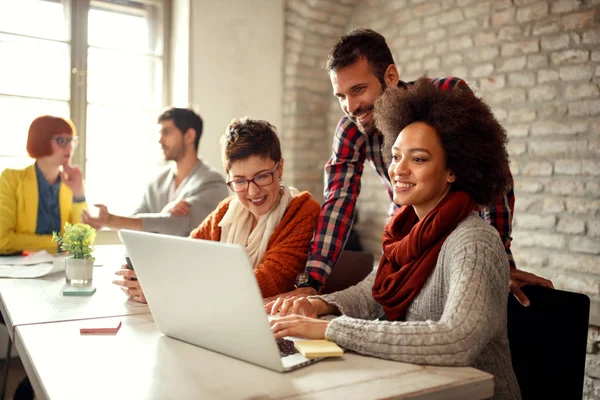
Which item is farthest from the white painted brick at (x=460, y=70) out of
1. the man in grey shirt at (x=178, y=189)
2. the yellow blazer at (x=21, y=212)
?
the yellow blazer at (x=21, y=212)

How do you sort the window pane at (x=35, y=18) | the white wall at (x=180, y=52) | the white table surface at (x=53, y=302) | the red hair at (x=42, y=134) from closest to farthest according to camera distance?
the white table surface at (x=53, y=302) < the red hair at (x=42, y=134) < the window pane at (x=35, y=18) < the white wall at (x=180, y=52)

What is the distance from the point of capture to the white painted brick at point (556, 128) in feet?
11.1

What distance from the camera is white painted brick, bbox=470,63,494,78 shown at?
391 centimetres

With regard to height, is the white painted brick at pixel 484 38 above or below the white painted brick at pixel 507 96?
above

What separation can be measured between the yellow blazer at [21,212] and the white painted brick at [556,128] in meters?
2.78

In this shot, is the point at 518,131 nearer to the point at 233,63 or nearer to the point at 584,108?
the point at 584,108

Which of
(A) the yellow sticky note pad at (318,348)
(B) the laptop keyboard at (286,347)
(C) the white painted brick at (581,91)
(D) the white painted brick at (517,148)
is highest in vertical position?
(C) the white painted brick at (581,91)

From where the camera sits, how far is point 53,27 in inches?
164

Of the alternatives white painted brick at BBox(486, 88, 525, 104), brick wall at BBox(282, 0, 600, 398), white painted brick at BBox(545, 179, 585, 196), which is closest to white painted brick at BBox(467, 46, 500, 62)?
brick wall at BBox(282, 0, 600, 398)

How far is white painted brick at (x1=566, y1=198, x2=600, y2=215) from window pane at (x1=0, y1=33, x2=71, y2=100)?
3.46 m

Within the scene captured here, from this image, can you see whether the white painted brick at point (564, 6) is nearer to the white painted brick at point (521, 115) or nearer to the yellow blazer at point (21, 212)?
the white painted brick at point (521, 115)

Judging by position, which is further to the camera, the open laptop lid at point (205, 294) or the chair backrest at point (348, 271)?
the chair backrest at point (348, 271)

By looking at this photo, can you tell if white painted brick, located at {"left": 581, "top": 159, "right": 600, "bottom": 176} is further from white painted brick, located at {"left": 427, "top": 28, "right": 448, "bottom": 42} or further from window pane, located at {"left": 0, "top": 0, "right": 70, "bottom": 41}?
window pane, located at {"left": 0, "top": 0, "right": 70, "bottom": 41}

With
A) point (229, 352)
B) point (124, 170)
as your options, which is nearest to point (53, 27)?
point (124, 170)
